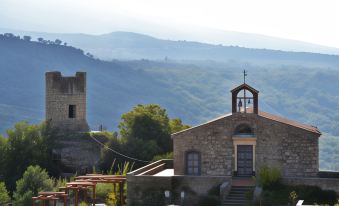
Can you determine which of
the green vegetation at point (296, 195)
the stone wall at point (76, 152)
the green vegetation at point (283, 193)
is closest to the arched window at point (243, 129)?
the green vegetation at point (283, 193)

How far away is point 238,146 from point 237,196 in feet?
12.7

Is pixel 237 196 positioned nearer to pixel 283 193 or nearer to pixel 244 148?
pixel 283 193

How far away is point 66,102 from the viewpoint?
64875mm

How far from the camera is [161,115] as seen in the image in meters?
62.1

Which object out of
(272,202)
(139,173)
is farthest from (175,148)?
(272,202)

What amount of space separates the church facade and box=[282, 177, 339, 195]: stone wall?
222cm

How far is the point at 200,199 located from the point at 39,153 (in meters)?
23.2

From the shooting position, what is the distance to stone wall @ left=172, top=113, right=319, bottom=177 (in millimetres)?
42062

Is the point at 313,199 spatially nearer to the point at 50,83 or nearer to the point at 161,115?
the point at 161,115

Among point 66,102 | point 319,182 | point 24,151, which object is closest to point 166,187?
point 319,182

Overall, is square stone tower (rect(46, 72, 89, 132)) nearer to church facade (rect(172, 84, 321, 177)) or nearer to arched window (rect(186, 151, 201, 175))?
church facade (rect(172, 84, 321, 177))

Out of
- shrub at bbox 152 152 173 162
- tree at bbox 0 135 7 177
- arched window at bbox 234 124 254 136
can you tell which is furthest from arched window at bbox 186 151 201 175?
tree at bbox 0 135 7 177

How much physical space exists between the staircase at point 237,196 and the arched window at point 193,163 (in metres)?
3.17

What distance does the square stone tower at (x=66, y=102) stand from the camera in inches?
2547
